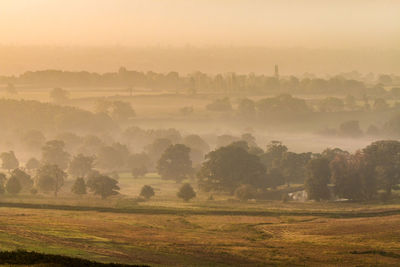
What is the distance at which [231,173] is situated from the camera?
509ft

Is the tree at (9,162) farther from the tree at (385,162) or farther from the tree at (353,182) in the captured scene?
the tree at (385,162)

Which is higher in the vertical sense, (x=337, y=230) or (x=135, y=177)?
(x=135, y=177)

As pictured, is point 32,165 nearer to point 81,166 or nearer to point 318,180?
point 81,166

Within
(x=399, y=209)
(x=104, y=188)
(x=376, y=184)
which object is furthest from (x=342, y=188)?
(x=104, y=188)

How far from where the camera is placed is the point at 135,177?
17588 centimetres

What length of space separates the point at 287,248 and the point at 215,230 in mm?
17845

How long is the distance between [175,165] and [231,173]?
70.1ft

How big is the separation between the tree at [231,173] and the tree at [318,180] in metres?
14.2

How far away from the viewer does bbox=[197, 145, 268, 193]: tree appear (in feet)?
502

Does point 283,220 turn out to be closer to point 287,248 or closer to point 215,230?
point 215,230

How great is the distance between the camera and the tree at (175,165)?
171 meters

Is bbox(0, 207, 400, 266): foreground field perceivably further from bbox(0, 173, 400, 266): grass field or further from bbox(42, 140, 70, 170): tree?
bbox(42, 140, 70, 170): tree

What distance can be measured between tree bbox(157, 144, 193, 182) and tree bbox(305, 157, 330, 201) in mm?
39057

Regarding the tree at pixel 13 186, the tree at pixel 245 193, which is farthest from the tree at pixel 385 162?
the tree at pixel 13 186
